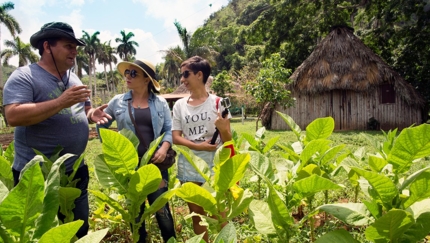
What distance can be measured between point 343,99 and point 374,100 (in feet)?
4.13

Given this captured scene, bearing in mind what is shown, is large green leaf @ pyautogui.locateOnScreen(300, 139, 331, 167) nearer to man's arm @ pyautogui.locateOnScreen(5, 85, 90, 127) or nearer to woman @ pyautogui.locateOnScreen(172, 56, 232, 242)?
woman @ pyautogui.locateOnScreen(172, 56, 232, 242)

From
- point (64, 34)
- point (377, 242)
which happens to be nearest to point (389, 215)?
point (377, 242)

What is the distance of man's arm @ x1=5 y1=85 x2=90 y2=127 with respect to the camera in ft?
5.71

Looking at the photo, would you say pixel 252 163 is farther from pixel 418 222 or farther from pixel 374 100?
pixel 374 100

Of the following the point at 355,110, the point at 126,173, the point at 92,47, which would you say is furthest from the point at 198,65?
the point at 92,47

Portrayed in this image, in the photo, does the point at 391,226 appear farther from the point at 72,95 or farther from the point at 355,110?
the point at 355,110

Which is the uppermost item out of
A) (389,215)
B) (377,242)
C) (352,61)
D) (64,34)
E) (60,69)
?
(352,61)

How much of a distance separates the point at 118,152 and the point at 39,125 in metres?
1.12

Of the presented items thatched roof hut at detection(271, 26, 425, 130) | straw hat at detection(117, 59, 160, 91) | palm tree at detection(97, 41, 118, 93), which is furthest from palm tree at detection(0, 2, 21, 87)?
straw hat at detection(117, 59, 160, 91)

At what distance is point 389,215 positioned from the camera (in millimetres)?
901

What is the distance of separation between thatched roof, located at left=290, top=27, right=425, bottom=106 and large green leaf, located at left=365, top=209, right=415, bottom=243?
43.6ft

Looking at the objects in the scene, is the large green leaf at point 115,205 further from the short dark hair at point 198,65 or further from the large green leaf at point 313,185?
the short dark hair at point 198,65

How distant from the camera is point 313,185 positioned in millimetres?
1088

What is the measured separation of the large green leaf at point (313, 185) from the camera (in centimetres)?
104
